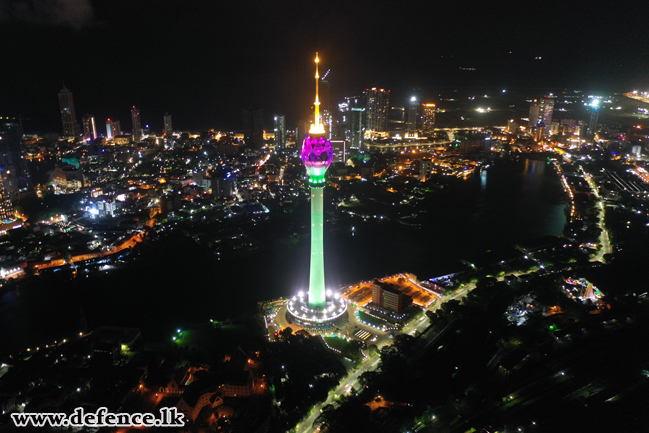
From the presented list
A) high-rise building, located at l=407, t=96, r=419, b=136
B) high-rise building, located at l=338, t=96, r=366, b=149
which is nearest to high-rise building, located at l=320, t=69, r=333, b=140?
high-rise building, located at l=338, t=96, r=366, b=149

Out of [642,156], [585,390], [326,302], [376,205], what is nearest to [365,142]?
[376,205]

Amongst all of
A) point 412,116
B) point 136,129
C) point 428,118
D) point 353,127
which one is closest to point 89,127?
point 136,129

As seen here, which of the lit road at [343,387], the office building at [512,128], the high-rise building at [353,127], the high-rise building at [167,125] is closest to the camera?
the lit road at [343,387]

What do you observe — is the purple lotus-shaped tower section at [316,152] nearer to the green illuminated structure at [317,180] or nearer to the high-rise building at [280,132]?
the green illuminated structure at [317,180]

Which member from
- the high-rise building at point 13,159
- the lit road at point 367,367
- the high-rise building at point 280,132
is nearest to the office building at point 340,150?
the high-rise building at point 280,132

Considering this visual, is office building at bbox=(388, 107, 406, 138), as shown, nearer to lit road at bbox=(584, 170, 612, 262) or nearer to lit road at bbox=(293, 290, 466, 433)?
lit road at bbox=(584, 170, 612, 262)

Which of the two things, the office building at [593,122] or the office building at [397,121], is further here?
the office building at [397,121]

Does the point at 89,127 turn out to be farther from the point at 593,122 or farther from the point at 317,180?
the point at 593,122
